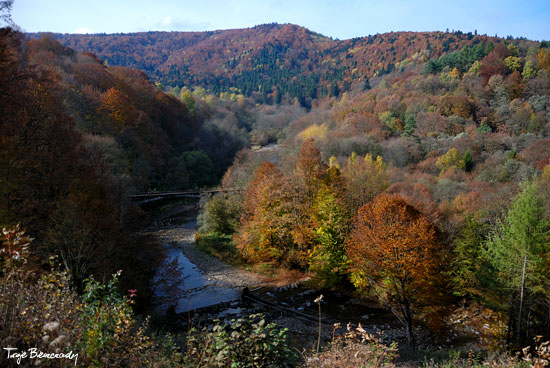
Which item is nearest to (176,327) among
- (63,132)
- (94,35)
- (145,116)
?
(63,132)

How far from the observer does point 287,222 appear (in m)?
24.3

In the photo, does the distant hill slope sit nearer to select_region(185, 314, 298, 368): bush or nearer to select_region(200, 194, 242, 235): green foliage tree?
select_region(200, 194, 242, 235): green foliage tree

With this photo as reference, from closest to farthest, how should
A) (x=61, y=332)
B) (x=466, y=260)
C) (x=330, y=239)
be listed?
(x=61, y=332) → (x=466, y=260) → (x=330, y=239)

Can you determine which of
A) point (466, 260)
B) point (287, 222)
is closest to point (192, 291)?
point (287, 222)

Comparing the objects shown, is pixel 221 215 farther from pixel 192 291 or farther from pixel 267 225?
pixel 192 291

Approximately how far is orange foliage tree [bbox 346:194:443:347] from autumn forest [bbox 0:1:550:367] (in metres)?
0.09

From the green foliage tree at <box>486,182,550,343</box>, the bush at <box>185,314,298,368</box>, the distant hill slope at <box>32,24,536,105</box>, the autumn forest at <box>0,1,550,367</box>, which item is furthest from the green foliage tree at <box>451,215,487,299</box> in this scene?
the distant hill slope at <box>32,24,536,105</box>

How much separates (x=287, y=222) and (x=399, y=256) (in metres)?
9.73

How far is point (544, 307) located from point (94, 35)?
749ft

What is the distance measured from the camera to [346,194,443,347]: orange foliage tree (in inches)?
621

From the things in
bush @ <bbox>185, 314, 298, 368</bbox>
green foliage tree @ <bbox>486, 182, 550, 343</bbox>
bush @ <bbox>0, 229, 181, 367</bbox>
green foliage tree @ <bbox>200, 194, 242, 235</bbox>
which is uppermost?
bush @ <bbox>0, 229, 181, 367</bbox>

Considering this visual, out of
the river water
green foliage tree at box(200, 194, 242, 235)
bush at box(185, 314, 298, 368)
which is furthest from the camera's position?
green foliage tree at box(200, 194, 242, 235)

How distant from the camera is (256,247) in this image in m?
26.6

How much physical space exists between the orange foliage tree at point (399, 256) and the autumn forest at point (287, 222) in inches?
3.7
